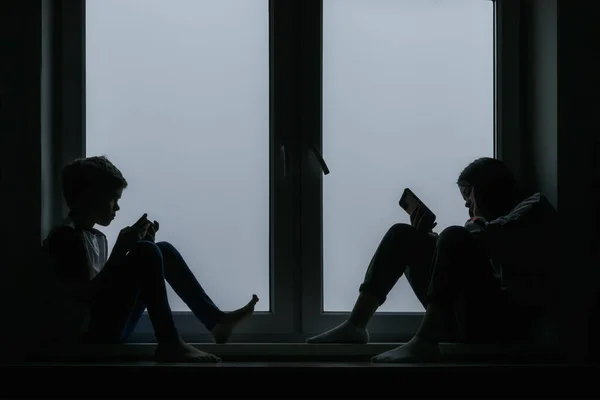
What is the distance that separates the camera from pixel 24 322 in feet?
6.26

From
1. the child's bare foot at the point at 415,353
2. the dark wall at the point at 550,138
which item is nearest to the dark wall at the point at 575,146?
the dark wall at the point at 550,138

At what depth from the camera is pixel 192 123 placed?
211cm

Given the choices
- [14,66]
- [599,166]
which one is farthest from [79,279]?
[599,166]

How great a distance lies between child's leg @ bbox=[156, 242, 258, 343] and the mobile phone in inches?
20.3

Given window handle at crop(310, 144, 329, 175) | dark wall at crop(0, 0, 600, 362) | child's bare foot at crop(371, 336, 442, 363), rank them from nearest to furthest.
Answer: child's bare foot at crop(371, 336, 442, 363)
dark wall at crop(0, 0, 600, 362)
window handle at crop(310, 144, 329, 175)

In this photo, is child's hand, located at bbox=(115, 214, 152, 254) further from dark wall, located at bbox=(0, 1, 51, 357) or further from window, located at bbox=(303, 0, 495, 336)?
window, located at bbox=(303, 0, 495, 336)

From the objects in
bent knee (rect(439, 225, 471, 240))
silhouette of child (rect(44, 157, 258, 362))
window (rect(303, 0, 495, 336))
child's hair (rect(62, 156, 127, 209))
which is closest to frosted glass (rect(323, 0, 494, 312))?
window (rect(303, 0, 495, 336))

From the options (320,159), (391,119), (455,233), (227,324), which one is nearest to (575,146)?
(455,233)

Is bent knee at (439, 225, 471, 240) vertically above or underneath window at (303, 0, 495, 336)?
underneath

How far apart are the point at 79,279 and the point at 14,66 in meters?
0.58

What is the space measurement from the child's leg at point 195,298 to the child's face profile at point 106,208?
6.3 inches

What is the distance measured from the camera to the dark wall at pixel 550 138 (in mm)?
1906

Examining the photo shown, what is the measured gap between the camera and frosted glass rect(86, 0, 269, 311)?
6.88ft

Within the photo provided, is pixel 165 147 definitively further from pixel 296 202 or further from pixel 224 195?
pixel 296 202
